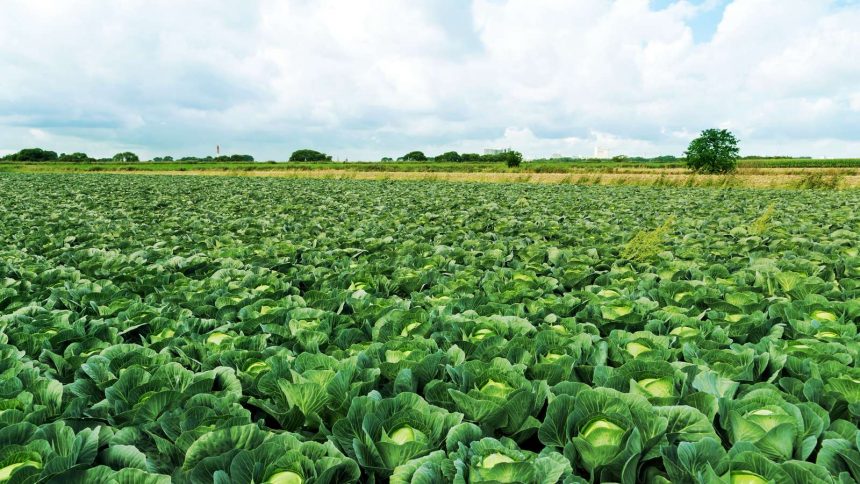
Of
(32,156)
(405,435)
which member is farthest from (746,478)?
(32,156)

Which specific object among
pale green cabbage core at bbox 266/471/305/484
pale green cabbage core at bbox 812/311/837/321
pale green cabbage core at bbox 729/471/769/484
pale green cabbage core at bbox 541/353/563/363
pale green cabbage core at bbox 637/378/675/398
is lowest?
pale green cabbage core at bbox 812/311/837/321

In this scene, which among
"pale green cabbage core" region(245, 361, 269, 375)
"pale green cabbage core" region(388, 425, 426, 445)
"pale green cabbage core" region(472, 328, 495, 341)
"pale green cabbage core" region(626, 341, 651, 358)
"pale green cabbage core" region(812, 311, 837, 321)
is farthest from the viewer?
"pale green cabbage core" region(812, 311, 837, 321)

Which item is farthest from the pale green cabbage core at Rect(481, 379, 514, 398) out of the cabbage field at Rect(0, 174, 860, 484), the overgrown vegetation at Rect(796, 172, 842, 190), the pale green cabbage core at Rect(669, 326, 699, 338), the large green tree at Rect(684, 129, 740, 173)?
the large green tree at Rect(684, 129, 740, 173)

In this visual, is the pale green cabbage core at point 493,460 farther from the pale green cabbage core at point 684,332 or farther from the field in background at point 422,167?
the field in background at point 422,167

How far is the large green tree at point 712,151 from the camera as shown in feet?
148

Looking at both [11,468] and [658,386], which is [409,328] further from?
[11,468]

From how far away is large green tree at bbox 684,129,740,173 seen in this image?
1775 inches

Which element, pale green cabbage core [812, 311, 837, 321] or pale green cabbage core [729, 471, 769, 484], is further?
pale green cabbage core [812, 311, 837, 321]

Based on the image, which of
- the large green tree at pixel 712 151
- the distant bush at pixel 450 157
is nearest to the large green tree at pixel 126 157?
the distant bush at pixel 450 157

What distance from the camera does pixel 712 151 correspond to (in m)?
45.8

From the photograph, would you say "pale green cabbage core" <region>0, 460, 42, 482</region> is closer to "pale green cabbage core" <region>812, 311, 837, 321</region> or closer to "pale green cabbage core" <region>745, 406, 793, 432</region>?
"pale green cabbage core" <region>745, 406, 793, 432</region>

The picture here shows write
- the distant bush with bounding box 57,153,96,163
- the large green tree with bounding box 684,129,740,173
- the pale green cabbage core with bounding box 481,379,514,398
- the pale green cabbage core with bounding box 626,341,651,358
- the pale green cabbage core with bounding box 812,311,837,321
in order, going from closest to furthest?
the pale green cabbage core with bounding box 481,379,514,398 → the pale green cabbage core with bounding box 626,341,651,358 → the pale green cabbage core with bounding box 812,311,837,321 → the large green tree with bounding box 684,129,740,173 → the distant bush with bounding box 57,153,96,163

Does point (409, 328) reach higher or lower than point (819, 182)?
higher

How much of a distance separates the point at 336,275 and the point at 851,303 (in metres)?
4.06
